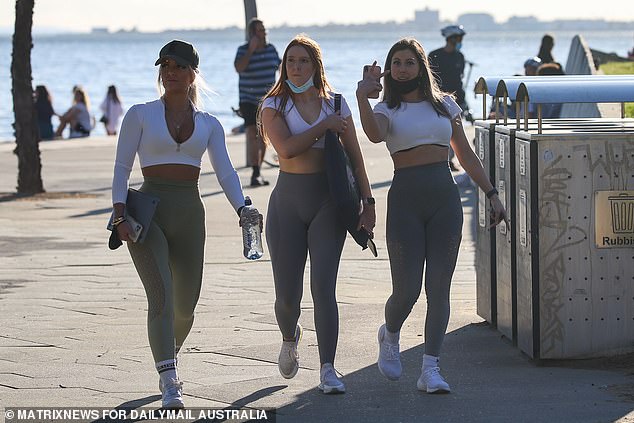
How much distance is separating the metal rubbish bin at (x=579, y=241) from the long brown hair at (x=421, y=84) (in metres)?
0.56

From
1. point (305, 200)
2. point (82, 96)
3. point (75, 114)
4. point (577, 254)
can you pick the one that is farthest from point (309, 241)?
point (82, 96)

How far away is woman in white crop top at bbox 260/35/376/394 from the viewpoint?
275 inches

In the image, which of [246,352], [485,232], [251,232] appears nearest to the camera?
[251,232]

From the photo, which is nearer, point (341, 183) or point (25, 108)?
point (341, 183)

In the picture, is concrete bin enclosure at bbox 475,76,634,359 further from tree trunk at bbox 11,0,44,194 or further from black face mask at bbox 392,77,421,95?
tree trunk at bbox 11,0,44,194

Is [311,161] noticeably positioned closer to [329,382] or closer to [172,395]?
[329,382]

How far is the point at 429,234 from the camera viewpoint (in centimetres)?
711

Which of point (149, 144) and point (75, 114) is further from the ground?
point (149, 144)

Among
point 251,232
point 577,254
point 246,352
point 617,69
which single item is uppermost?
point 251,232

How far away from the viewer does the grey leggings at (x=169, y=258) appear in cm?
672

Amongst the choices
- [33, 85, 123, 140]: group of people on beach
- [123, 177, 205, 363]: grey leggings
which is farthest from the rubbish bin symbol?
[33, 85, 123, 140]: group of people on beach

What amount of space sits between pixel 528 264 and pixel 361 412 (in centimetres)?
144

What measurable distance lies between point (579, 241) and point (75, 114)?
24.7m

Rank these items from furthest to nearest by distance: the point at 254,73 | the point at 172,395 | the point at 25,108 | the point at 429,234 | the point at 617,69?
the point at 617,69 → the point at 254,73 → the point at 25,108 → the point at 429,234 → the point at 172,395
